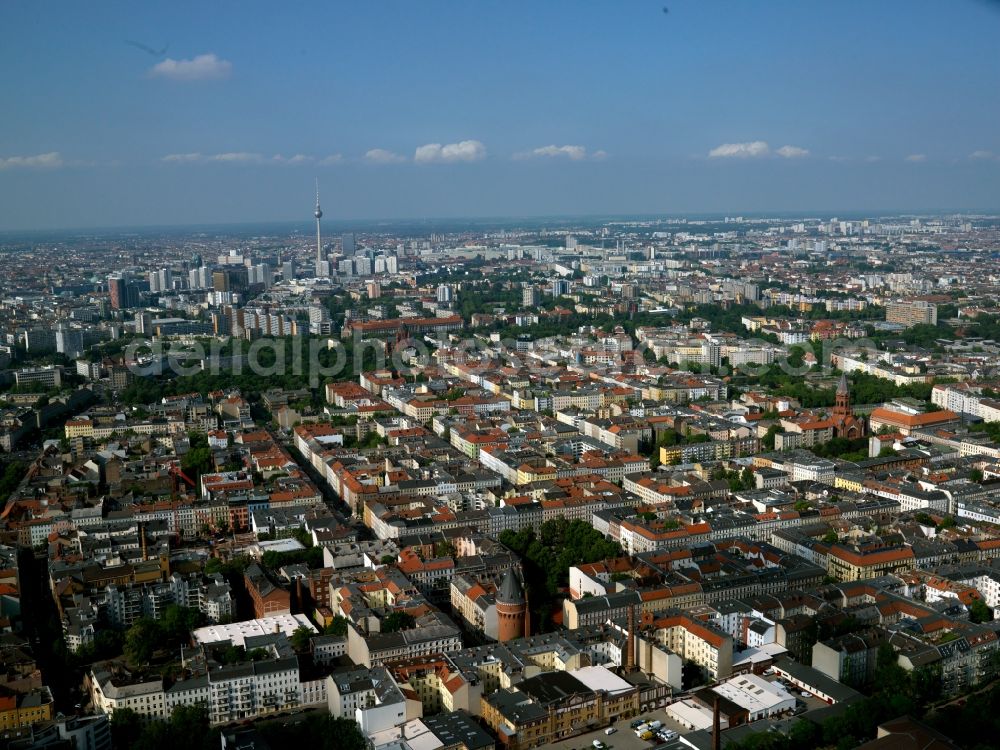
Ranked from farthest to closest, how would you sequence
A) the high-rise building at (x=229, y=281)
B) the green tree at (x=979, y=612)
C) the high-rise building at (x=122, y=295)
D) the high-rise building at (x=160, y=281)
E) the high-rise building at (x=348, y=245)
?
1. the high-rise building at (x=348, y=245)
2. the high-rise building at (x=160, y=281)
3. the high-rise building at (x=229, y=281)
4. the high-rise building at (x=122, y=295)
5. the green tree at (x=979, y=612)

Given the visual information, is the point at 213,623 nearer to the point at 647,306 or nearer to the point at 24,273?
the point at 647,306

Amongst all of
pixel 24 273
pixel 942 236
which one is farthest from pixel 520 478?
pixel 942 236

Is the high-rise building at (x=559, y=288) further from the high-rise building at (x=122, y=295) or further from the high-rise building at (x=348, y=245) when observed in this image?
the high-rise building at (x=348, y=245)

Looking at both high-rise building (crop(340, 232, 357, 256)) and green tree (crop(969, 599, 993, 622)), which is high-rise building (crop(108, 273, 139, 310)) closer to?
high-rise building (crop(340, 232, 357, 256))

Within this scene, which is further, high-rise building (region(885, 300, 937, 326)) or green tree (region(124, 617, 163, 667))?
high-rise building (region(885, 300, 937, 326))

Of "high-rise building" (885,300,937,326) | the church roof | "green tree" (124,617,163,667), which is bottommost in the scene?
"green tree" (124,617,163,667)

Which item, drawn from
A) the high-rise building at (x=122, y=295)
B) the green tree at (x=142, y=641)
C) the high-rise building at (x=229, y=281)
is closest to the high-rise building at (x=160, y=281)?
the high-rise building at (x=229, y=281)

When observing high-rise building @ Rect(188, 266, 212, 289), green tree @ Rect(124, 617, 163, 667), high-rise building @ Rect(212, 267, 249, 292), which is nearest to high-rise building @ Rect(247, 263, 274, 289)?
high-rise building @ Rect(212, 267, 249, 292)
